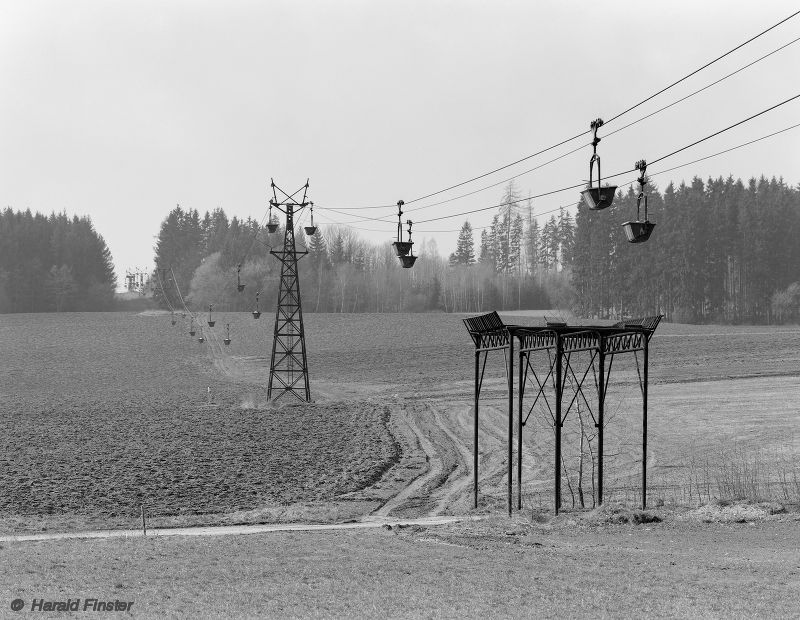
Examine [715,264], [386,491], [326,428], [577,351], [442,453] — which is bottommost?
[386,491]

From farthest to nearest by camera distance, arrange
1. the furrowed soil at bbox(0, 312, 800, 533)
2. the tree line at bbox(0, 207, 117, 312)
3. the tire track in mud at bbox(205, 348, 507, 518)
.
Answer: the tree line at bbox(0, 207, 117, 312) → the tire track in mud at bbox(205, 348, 507, 518) → the furrowed soil at bbox(0, 312, 800, 533)

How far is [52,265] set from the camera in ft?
469

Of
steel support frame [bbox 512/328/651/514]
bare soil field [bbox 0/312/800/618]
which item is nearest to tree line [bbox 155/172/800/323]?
bare soil field [bbox 0/312/800/618]

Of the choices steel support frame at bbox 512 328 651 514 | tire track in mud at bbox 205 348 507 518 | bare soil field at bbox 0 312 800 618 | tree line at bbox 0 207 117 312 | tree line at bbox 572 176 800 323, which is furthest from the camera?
tree line at bbox 0 207 117 312

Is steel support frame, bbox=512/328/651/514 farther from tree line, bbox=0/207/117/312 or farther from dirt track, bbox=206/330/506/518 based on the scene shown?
tree line, bbox=0/207/117/312

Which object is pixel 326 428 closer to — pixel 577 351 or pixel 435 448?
pixel 435 448

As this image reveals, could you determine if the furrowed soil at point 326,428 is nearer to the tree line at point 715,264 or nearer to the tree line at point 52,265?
the tree line at point 715,264

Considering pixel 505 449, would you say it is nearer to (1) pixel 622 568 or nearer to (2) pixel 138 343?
(1) pixel 622 568

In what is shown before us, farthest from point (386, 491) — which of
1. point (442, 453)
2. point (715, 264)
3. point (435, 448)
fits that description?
point (715, 264)

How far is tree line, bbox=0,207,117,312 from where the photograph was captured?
138 meters

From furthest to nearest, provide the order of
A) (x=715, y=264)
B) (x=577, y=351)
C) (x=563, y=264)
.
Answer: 1. (x=563, y=264)
2. (x=715, y=264)
3. (x=577, y=351)

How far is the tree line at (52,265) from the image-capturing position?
13762 cm

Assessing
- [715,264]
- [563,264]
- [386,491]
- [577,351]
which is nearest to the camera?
[577,351]

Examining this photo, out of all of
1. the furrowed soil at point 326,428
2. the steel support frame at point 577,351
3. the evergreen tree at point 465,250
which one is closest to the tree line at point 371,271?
the evergreen tree at point 465,250
